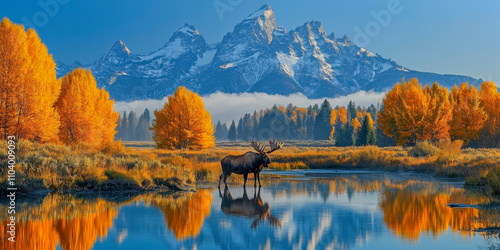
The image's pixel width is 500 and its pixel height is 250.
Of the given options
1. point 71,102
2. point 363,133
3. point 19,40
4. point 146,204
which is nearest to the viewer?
point 146,204

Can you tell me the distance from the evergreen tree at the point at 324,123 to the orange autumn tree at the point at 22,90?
140 m

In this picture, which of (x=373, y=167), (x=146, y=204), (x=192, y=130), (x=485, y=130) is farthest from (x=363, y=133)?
(x=146, y=204)

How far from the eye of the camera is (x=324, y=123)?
172 metres

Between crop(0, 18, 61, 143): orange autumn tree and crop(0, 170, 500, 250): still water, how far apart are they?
14.7 m

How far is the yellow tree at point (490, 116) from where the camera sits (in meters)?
69.1

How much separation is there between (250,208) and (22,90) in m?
22.1

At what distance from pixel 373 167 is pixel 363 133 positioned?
1894 inches

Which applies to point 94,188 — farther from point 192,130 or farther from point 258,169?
point 192,130

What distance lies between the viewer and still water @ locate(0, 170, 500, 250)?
11562mm

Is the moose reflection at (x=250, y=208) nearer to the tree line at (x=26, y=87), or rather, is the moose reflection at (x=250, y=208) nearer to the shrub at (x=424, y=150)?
the tree line at (x=26, y=87)

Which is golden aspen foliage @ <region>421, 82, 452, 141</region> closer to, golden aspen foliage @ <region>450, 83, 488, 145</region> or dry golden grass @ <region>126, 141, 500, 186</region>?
golden aspen foliage @ <region>450, 83, 488, 145</region>

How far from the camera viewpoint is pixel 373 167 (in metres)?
44.9

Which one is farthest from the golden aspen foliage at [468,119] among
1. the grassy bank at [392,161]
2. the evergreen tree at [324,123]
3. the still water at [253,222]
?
the evergreen tree at [324,123]

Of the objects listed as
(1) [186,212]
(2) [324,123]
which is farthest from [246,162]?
(2) [324,123]
